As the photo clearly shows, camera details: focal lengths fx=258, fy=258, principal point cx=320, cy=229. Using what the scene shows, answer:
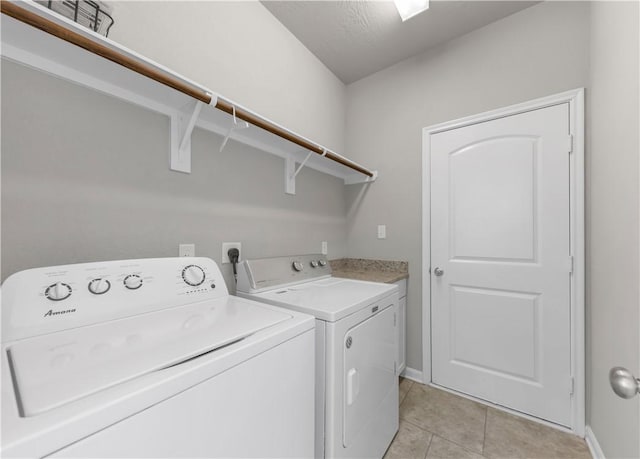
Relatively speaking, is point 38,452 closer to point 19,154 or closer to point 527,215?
point 19,154

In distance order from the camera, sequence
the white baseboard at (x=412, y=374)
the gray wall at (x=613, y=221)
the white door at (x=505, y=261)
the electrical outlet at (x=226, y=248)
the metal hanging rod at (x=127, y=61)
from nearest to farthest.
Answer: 1. the metal hanging rod at (x=127, y=61)
2. the gray wall at (x=613, y=221)
3. the electrical outlet at (x=226, y=248)
4. the white door at (x=505, y=261)
5. the white baseboard at (x=412, y=374)

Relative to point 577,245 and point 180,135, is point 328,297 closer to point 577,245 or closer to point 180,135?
point 180,135

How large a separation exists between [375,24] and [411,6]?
1.12ft

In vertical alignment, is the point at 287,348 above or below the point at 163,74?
below

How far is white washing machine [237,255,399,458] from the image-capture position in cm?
100

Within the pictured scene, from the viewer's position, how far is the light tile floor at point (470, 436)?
1.40 m

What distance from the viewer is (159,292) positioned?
3.24 ft

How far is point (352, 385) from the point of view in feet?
3.59

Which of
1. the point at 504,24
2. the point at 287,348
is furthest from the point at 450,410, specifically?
the point at 504,24

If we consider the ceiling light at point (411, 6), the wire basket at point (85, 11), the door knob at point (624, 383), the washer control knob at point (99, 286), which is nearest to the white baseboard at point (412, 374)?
the door knob at point (624, 383)

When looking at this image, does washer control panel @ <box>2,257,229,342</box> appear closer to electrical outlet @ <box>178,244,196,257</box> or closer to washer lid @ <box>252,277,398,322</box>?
electrical outlet @ <box>178,244,196,257</box>

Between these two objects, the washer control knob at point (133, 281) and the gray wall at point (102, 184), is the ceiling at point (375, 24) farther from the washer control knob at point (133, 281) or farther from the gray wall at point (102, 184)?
the washer control knob at point (133, 281)

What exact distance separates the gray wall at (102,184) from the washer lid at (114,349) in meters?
0.38

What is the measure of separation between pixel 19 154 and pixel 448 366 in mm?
2614
